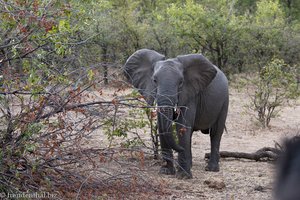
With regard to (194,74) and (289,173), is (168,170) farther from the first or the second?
(289,173)

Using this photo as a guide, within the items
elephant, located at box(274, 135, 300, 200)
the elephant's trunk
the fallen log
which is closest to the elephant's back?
the fallen log

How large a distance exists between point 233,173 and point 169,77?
5.36 ft

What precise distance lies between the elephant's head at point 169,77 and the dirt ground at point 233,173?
0.63m

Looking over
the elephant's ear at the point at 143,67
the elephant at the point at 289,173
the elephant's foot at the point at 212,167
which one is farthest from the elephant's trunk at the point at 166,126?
the elephant at the point at 289,173

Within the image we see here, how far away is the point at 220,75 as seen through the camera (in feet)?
29.0

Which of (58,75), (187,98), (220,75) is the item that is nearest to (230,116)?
(220,75)

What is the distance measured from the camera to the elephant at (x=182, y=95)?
7.12 metres

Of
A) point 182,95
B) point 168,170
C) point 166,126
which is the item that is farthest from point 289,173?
point 182,95

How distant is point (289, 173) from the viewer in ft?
3.47

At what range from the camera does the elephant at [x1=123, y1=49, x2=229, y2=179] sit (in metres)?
7.12

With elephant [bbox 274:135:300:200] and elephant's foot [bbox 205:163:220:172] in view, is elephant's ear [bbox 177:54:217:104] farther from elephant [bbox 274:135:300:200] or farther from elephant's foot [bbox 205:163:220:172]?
elephant [bbox 274:135:300:200]

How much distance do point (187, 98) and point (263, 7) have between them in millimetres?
16125

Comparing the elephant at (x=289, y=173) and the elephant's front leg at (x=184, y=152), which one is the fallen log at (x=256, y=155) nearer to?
the elephant's front leg at (x=184, y=152)

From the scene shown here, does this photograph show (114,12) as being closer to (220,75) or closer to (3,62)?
(220,75)
